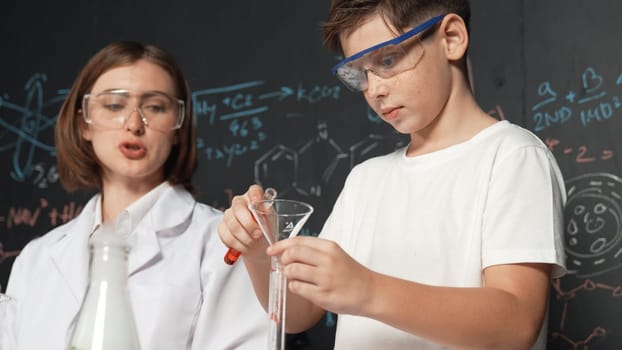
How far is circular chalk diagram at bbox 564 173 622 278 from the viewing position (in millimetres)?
2355

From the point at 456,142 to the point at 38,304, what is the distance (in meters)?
1.09

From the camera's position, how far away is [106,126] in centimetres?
188

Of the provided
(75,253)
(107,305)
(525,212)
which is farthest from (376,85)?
(75,253)

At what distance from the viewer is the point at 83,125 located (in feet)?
6.72

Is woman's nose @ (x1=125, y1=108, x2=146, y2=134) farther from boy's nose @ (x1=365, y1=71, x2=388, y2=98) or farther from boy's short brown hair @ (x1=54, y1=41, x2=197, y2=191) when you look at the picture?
boy's nose @ (x1=365, y1=71, x2=388, y2=98)

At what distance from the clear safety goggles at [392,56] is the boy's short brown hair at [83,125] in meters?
0.74

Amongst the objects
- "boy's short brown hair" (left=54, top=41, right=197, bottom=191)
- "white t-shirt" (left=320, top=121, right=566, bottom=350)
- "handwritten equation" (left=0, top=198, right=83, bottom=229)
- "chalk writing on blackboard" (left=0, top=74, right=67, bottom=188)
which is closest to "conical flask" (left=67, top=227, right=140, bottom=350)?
"white t-shirt" (left=320, top=121, right=566, bottom=350)

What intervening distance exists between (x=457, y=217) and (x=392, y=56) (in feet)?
1.01

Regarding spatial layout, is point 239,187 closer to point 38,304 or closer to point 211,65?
point 211,65

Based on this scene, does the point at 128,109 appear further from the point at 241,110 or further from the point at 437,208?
the point at 241,110

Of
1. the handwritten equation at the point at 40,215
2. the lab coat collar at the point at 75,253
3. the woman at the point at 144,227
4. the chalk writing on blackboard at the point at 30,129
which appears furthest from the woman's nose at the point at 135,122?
the chalk writing on blackboard at the point at 30,129

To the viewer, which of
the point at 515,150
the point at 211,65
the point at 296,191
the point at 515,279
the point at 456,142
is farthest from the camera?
the point at 211,65

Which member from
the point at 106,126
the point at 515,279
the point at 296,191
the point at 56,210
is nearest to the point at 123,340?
the point at 515,279

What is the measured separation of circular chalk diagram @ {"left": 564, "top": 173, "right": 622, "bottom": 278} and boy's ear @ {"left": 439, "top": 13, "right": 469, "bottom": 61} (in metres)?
1.16
